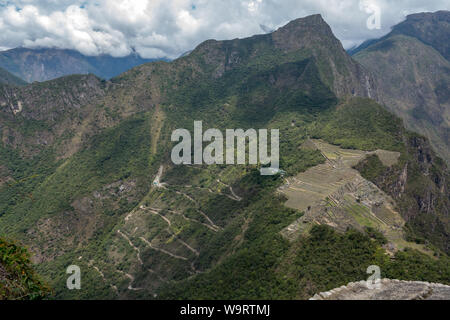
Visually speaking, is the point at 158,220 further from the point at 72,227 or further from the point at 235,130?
the point at 235,130

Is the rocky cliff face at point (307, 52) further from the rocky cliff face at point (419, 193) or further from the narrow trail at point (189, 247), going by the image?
the narrow trail at point (189, 247)

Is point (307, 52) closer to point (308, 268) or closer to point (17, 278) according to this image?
point (308, 268)

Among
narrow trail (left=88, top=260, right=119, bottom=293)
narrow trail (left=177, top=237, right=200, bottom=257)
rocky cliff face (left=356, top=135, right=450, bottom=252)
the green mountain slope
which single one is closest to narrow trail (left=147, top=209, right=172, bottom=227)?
the green mountain slope

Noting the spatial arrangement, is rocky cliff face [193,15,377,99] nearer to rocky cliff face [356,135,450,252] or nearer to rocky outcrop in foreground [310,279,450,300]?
rocky cliff face [356,135,450,252]

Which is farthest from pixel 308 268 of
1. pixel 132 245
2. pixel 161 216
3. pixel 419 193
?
pixel 161 216

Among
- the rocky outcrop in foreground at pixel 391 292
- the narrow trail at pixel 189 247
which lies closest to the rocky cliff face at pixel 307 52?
the narrow trail at pixel 189 247
